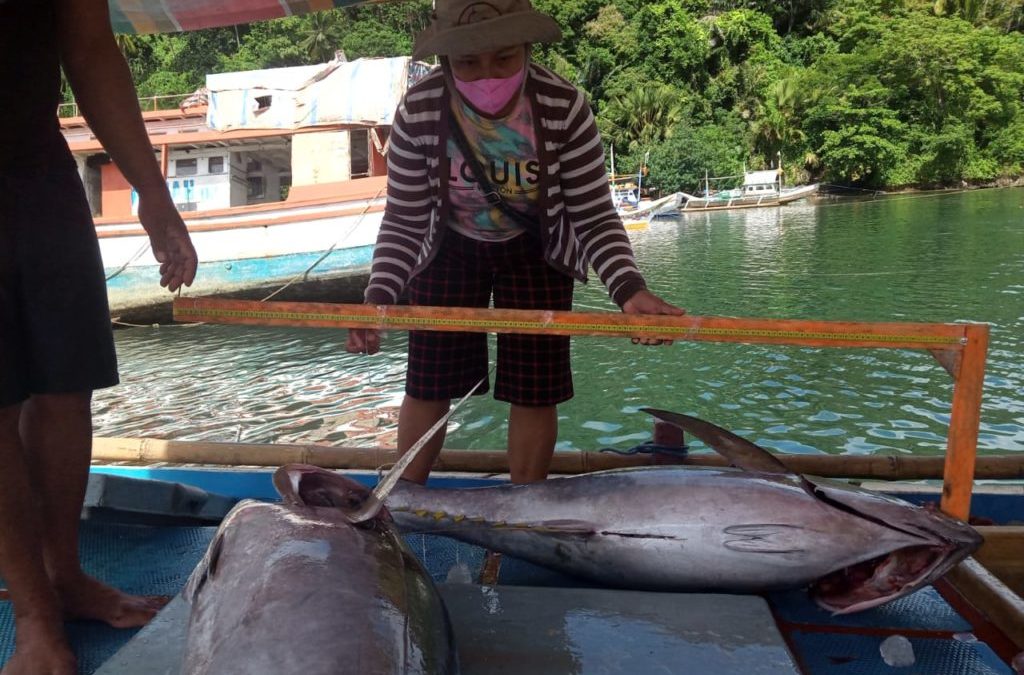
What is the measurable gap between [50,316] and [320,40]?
188ft

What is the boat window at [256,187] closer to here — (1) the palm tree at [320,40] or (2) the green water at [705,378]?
(2) the green water at [705,378]

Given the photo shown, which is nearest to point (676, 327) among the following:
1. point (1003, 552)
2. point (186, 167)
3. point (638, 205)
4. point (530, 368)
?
point (530, 368)

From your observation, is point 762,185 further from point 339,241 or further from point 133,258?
point 133,258

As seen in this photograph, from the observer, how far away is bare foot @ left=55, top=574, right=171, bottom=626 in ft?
6.12

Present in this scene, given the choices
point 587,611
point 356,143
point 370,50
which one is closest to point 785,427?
point 587,611

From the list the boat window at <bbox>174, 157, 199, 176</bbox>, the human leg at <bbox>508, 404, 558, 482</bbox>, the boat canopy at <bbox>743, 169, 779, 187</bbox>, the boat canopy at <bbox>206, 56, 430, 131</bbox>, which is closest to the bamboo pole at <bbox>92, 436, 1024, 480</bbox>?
the human leg at <bbox>508, 404, 558, 482</bbox>

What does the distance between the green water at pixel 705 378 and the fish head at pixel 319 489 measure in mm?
5565

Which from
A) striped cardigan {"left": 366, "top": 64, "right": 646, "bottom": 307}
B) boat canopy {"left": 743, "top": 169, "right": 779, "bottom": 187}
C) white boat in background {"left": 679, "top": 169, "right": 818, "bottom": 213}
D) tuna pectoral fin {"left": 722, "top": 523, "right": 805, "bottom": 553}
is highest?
boat canopy {"left": 743, "top": 169, "right": 779, "bottom": 187}

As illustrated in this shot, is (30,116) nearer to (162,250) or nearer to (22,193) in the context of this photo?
(22,193)

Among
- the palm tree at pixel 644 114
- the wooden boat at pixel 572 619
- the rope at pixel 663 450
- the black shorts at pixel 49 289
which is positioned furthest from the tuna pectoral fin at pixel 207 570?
the palm tree at pixel 644 114

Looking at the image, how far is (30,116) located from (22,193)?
19 cm

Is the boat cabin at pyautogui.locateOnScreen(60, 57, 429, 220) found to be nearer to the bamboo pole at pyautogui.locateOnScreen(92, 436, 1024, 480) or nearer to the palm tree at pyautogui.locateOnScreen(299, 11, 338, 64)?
the bamboo pole at pyautogui.locateOnScreen(92, 436, 1024, 480)

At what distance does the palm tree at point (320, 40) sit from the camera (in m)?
53.5

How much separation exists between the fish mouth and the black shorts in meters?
1.90
